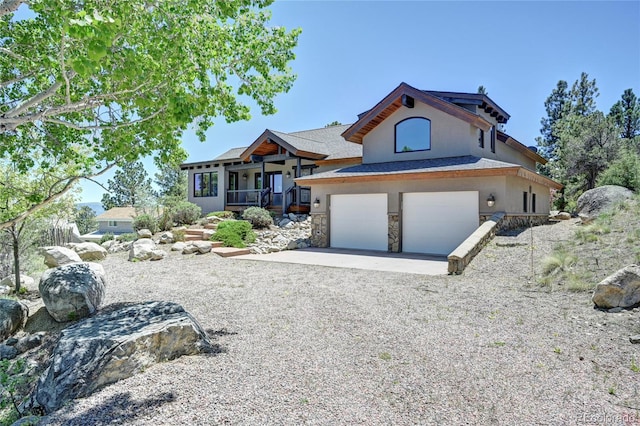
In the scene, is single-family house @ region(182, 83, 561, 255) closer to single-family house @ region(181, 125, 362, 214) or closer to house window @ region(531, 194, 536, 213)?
house window @ region(531, 194, 536, 213)

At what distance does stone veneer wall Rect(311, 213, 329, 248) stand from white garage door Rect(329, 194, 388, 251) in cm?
24

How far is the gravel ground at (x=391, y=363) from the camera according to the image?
10.1 ft

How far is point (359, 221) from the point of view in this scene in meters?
14.3

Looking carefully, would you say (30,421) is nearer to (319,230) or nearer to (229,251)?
(229,251)

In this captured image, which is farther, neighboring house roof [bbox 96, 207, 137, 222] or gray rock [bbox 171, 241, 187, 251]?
neighboring house roof [bbox 96, 207, 137, 222]

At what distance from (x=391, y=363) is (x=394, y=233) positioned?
9.69m

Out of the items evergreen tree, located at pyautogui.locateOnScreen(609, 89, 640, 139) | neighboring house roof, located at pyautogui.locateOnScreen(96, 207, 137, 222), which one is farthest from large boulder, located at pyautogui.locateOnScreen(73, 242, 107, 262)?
evergreen tree, located at pyautogui.locateOnScreen(609, 89, 640, 139)

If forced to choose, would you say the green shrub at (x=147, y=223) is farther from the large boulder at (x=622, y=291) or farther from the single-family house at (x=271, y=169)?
the large boulder at (x=622, y=291)

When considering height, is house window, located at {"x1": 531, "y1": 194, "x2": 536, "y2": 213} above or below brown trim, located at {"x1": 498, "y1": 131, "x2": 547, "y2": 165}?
below

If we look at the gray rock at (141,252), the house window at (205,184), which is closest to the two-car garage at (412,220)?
the gray rock at (141,252)

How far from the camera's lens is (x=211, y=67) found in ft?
20.1

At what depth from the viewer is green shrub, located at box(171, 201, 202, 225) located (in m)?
17.6

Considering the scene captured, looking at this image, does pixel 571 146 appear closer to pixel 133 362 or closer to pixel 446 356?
→ pixel 446 356

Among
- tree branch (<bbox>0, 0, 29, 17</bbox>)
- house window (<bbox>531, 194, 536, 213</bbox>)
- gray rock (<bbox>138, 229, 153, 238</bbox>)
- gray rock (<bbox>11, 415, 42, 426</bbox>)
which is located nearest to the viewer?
gray rock (<bbox>11, 415, 42, 426</bbox>)
